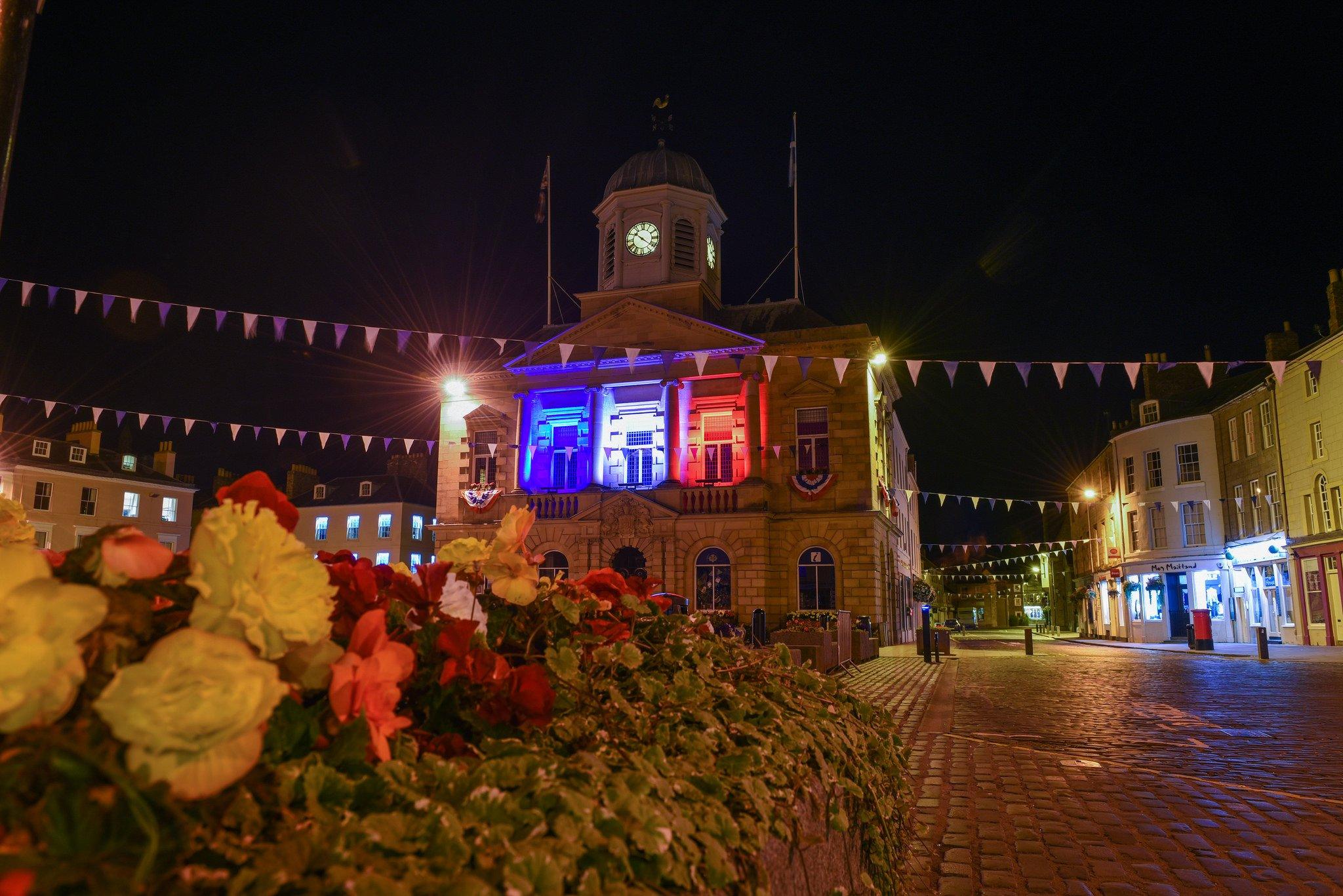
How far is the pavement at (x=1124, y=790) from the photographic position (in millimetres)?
4617

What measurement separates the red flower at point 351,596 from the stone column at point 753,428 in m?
28.6

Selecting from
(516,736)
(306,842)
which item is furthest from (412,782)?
(516,736)

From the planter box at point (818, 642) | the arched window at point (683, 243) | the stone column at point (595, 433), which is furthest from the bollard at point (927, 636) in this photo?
the arched window at point (683, 243)

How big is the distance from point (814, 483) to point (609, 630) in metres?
27.6

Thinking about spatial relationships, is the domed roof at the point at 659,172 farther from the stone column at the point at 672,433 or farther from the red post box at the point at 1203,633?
the red post box at the point at 1203,633

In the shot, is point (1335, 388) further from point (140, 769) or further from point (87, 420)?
point (87, 420)

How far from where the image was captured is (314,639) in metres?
1.32

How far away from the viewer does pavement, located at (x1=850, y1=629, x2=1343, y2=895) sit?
15.1ft

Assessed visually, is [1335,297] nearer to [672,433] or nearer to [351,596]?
[672,433]

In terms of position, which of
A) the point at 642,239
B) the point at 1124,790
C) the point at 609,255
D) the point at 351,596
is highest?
the point at 642,239

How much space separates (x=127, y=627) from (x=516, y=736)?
94 centimetres

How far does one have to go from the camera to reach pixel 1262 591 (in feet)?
111

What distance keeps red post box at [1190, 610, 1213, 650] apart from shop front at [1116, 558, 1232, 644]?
8.05 metres

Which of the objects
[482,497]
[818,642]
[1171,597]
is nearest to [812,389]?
[482,497]
